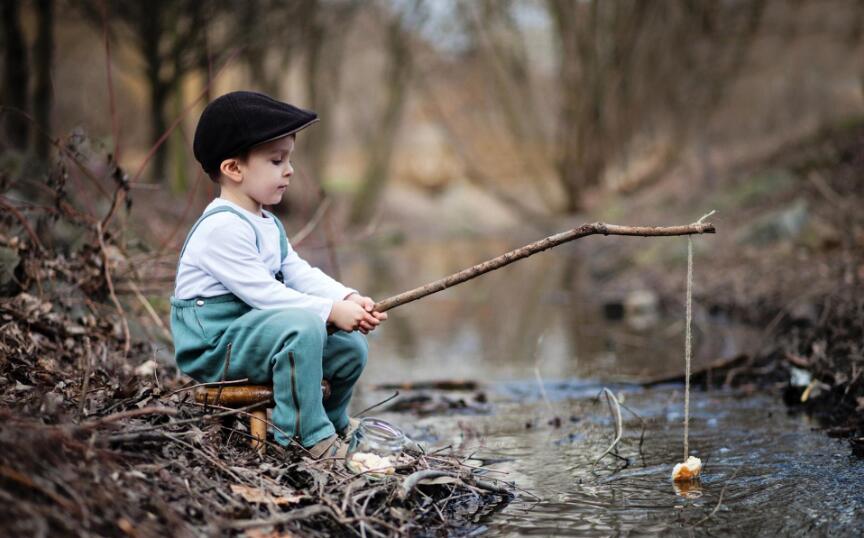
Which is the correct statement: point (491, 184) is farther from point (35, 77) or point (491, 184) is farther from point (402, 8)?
point (35, 77)

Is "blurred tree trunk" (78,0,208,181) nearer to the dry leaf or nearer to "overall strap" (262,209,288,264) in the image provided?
"overall strap" (262,209,288,264)

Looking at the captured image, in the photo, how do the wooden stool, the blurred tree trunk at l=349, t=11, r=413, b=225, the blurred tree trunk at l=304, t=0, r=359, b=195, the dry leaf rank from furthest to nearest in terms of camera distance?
1. the blurred tree trunk at l=349, t=11, r=413, b=225
2. the blurred tree trunk at l=304, t=0, r=359, b=195
3. the wooden stool
4. the dry leaf

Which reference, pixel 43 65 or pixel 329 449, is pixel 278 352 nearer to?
pixel 329 449

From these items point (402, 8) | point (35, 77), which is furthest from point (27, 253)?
point (402, 8)

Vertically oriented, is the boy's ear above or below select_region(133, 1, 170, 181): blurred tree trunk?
below

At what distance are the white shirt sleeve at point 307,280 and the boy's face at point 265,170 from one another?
0.32 m

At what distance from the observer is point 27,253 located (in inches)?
192

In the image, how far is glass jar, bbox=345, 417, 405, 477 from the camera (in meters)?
3.35

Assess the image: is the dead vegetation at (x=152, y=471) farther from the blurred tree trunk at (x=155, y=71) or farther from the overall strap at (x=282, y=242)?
the blurred tree trunk at (x=155, y=71)

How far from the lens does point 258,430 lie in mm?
3412

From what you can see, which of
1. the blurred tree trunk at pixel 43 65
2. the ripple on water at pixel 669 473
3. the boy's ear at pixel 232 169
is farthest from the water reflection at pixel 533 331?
the blurred tree trunk at pixel 43 65

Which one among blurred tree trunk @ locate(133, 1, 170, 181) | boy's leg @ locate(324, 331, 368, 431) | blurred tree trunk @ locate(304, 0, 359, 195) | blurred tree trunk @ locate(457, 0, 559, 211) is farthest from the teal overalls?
blurred tree trunk @ locate(457, 0, 559, 211)

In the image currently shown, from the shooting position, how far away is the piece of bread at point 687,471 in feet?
11.8

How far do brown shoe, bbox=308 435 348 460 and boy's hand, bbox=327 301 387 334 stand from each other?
408 millimetres
